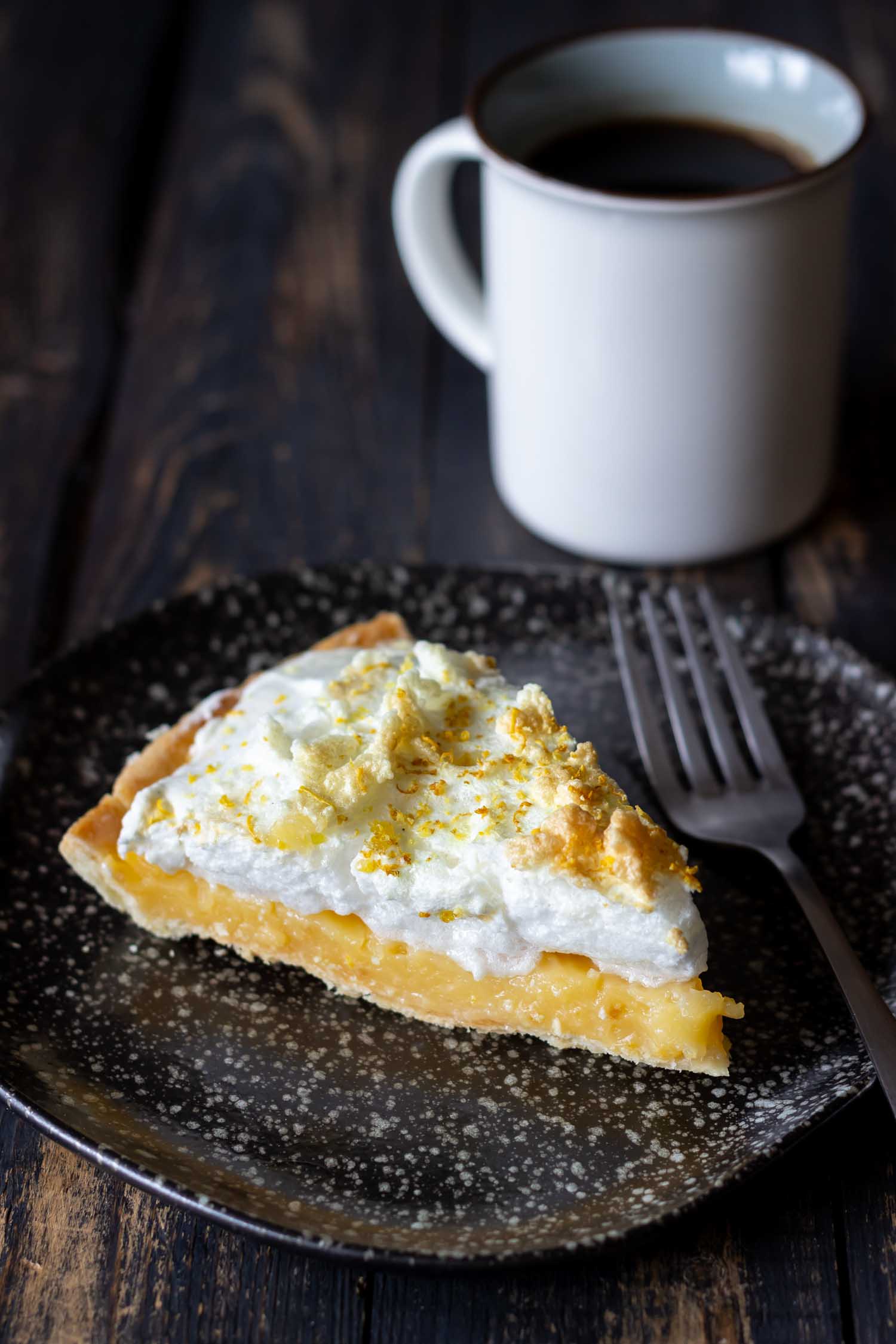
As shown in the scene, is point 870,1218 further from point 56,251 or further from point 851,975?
point 56,251

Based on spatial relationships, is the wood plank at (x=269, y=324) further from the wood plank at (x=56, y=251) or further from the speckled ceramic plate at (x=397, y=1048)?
the speckled ceramic plate at (x=397, y=1048)

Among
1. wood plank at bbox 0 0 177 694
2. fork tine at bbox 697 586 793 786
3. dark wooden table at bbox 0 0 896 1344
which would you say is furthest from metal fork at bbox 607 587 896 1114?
wood plank at bbox 0 0 177 694

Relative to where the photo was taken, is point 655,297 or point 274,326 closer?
point 655,297

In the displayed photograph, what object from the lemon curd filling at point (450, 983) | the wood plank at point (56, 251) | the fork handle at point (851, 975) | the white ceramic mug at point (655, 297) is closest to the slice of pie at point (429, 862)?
the lemon curd filling at point (450, 983)

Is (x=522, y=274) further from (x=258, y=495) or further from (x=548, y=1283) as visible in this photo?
(x=548, y=1283)

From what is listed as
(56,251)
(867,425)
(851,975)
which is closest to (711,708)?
(851,975)

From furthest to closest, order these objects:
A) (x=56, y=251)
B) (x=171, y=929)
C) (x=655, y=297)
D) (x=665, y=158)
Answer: (x=56, y=251)
(x=665, y=158)
(x=655, y=297)
(x=171, y=929)
